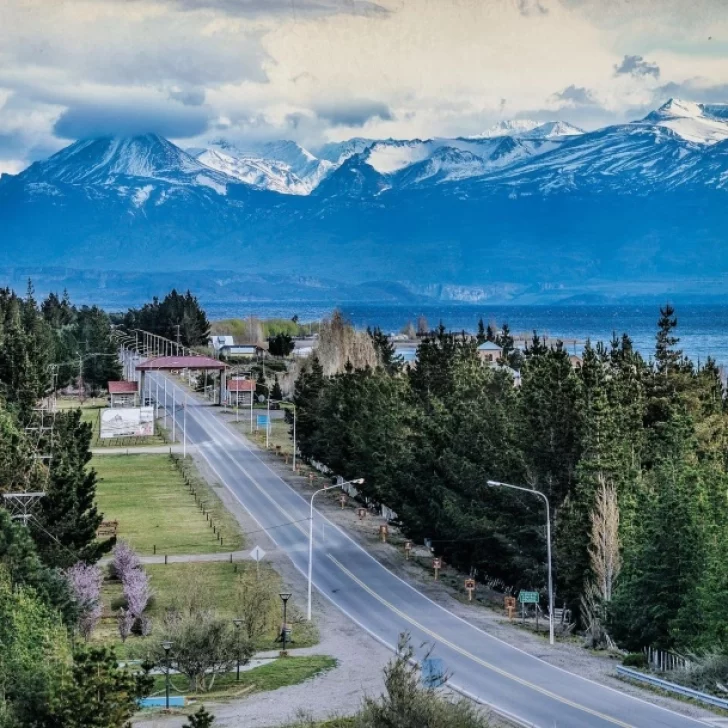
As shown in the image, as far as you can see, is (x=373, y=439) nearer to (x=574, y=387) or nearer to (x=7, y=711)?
(x=574, y=387)

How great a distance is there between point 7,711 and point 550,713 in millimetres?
17985

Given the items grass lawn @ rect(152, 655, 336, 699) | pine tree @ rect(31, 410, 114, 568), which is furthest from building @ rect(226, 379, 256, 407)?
grass lawn @ rect(152, 655, 336, 699)

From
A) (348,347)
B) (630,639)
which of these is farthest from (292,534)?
(348,347)

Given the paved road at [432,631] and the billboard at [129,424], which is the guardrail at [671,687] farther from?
the billboard at [129,424]

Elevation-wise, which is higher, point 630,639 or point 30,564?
point 30,564

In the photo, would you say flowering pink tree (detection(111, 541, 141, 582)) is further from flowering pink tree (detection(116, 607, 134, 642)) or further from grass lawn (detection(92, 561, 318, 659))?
flowering pink tree (detection(116, 607, 134, 642))

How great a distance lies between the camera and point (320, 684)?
5331 centimetres

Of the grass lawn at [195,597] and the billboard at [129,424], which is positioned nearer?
the grass lawn at [195,597]

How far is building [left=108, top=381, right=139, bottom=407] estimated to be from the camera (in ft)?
536

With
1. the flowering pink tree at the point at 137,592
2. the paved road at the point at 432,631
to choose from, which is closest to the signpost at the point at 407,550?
the paved road at the point at 432,631

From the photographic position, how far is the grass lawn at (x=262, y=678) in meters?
52.3

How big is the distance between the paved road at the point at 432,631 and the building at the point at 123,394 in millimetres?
42095

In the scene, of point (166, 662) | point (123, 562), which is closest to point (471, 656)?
point (166, 662)

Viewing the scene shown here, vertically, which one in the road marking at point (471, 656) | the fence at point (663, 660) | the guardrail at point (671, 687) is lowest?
the fence at point (663, 660)
